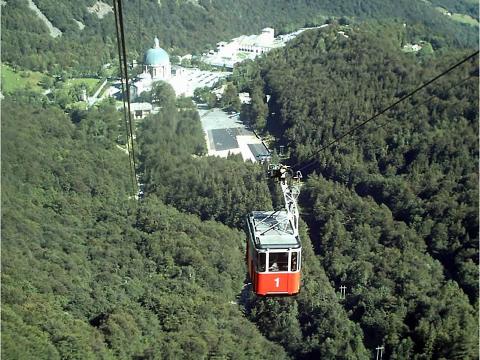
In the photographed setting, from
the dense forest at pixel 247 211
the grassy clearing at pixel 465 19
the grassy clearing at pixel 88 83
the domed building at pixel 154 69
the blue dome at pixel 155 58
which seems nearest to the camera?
the dense forest at pixel 247 211

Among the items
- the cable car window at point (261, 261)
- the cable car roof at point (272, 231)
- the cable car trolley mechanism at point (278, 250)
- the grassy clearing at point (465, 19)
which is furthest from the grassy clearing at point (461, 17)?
the cable car window at point (261, 261)

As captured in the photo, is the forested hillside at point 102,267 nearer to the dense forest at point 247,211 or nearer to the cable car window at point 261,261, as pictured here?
the dense forest at point 247,211

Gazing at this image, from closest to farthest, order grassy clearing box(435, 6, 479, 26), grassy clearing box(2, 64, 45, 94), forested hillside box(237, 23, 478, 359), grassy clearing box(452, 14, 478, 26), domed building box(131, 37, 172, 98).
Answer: forested hillside box(237, 23, 478, 359) → grassy clearing box(2, 64, 45, 94) → domed building box(131, 37, 172, 98) → grassy clearing box(452, 14, 478, 26) → grassy clearing box(435, 6, 479, 26)

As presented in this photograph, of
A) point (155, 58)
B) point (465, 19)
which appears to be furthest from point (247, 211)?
point (465, 19)

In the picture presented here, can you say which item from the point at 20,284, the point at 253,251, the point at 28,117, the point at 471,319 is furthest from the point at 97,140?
the point at 253,251

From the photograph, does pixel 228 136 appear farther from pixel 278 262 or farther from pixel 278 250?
pixel 278 250

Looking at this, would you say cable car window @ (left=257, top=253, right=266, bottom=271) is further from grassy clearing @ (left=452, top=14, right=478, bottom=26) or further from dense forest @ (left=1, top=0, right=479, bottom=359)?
grassy clearing @ (left=452, top=14, right=478, bottom=26)

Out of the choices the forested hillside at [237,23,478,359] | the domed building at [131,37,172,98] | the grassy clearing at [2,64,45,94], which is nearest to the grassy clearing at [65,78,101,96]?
the grassy clearing at [2,64,45,94]
